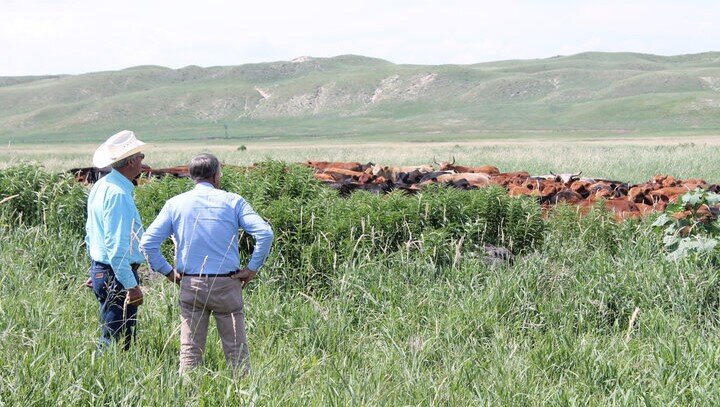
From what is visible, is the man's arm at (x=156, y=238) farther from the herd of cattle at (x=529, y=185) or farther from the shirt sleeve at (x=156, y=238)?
the herd of cattle at (x=529, y=185)

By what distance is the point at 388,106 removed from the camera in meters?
167

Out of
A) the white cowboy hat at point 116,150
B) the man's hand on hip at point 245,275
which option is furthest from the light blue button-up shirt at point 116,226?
the man's hand on hip at point 245,275

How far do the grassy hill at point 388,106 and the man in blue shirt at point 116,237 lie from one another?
104218mm

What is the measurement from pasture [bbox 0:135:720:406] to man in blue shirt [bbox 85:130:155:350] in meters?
0.24

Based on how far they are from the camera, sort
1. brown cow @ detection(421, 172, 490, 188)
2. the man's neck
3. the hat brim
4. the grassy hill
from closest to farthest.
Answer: the hat brim, the man's neck, brown cow @ detection(421, 172, 490, 188), the grassy hill

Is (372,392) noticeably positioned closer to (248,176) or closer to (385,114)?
(248,176)

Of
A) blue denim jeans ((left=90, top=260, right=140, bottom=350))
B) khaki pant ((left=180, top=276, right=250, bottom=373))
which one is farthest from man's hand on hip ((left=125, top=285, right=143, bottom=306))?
khaki pant ((left=180, top=276, right=250, bottom=373))

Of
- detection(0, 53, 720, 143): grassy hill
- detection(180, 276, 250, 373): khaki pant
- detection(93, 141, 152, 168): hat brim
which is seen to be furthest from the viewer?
detection(0, 53, 720, 143): grassy hill

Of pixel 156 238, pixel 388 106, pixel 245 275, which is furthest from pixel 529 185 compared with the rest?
pixel 388 106

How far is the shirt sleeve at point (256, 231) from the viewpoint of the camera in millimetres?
5156

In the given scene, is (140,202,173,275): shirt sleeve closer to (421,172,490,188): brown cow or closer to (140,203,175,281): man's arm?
(140,203,175,281): man's arm

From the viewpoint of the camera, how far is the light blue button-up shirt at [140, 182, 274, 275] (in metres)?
5.28

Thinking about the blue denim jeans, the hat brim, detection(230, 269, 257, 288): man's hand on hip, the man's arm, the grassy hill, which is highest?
the hat brim

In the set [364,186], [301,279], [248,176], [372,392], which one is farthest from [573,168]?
[372,392]
